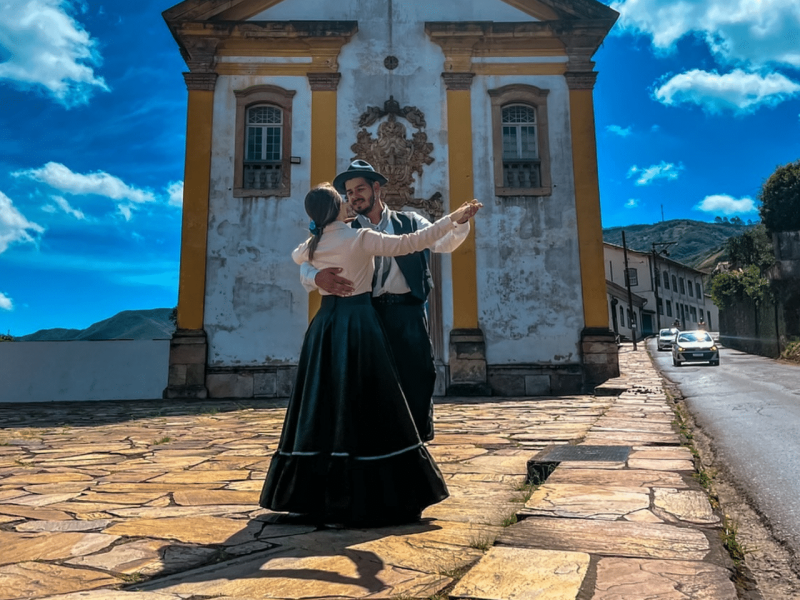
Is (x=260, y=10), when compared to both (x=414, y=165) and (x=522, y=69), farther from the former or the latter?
(x=522, y=69)

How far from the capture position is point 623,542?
2.22 meters

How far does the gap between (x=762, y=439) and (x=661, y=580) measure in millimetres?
4648

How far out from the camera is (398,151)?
13039 mm

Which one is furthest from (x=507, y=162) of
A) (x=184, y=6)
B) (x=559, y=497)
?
(x=559, y=497)

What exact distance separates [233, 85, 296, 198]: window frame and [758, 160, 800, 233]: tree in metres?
28.5

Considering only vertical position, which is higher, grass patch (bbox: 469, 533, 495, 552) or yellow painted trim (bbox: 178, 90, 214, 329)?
yellow painted trim (bbox: 178, 90, 214, 329)

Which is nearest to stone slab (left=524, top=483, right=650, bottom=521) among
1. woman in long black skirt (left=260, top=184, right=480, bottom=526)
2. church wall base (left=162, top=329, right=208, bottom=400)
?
woman in long black skirt (left=260, top=184, right=480, bottom=526)

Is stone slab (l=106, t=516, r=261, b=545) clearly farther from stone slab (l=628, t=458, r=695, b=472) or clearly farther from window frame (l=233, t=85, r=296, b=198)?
window frame (l=233, t=85, r=296, b=198)

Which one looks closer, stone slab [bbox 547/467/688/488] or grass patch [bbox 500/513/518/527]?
grass patch [bbox 500/513/518/527]

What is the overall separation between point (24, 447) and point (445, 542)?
16.0 feet

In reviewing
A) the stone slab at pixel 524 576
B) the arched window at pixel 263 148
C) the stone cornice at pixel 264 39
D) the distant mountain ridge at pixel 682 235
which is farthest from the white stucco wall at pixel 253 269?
the distant mountain ridge at pixel 682 235

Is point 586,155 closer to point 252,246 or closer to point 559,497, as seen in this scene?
point 252,246

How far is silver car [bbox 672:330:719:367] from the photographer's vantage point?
22391 millimetres

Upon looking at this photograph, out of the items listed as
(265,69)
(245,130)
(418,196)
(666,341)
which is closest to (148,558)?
(418,196)
